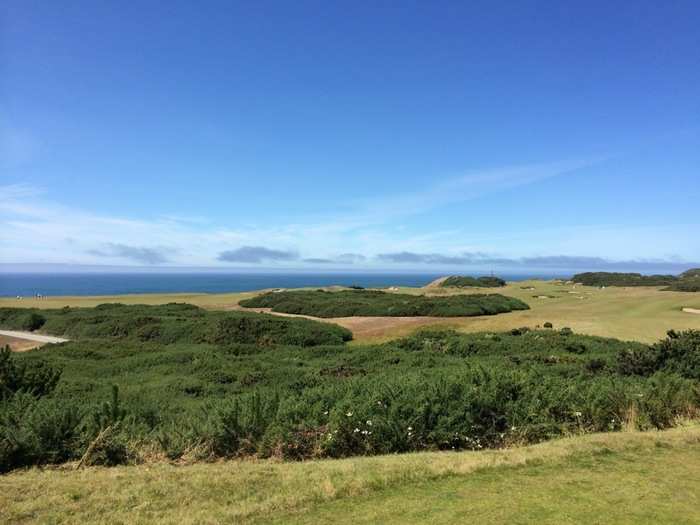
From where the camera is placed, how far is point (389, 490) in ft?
17.3

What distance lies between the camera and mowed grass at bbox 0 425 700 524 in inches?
178

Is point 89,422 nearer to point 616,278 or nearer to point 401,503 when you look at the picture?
point 401,503

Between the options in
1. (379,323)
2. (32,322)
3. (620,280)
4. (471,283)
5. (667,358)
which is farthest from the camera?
(471,283)

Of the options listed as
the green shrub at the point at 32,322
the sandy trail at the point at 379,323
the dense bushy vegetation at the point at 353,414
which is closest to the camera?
the dense bushy vegetation at the point at 353,414

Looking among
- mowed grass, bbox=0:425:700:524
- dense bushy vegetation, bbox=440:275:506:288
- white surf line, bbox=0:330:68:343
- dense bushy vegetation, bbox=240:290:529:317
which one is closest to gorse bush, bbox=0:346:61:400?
mowed grass, bbox=0:425:700:524

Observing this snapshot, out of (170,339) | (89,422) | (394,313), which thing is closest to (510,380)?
(89,422)

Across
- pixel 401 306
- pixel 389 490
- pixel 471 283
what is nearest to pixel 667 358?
pixel 389 490

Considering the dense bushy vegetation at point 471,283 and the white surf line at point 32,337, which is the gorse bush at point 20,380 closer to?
the white surf line at point 32,337

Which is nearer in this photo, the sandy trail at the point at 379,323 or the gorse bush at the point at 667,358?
the gorse bush at the point at 667,358

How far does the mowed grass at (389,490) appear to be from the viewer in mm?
4523

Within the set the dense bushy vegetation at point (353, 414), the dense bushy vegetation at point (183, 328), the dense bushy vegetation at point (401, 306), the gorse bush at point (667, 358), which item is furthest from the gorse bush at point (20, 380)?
the dense bushy vegetation at point (401, 306)

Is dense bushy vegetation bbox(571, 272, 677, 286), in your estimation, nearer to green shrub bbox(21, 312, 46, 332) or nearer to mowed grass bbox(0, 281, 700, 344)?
mowed grass bbox(0, 281, 700, 344)

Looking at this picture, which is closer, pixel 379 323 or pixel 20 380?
pixel 20 380

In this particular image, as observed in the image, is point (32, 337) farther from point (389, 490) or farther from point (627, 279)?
point (627, 279)
